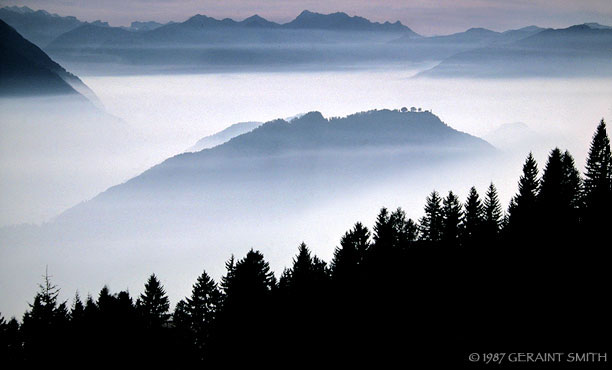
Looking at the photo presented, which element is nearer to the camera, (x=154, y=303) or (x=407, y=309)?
(x=407, y=309)

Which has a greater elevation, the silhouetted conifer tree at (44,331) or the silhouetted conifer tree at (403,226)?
the silhouetted conifer tree at (403,226)

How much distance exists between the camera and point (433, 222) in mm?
71812

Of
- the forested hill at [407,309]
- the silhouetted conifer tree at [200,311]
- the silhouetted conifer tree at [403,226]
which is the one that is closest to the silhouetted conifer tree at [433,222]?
the silhouetted conifer tree at [403,226]

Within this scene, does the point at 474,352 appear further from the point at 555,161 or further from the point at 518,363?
the point at 555,161

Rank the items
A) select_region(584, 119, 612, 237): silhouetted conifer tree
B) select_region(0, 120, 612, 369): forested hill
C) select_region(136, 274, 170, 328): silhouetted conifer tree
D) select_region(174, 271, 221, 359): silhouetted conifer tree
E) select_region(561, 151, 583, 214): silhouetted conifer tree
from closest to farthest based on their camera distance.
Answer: select_region(0, 120, 612, 369): forested hill, select_region(584, 119, 612, 237): silhouetted conifer tree, select_region(174, 271, 221, 359): silhouetted conifer tree, select_region(136, 274, 170, 328): silhouetted conifer tree, select_region(561, 151, 583, 214): silhouetted conifer tree

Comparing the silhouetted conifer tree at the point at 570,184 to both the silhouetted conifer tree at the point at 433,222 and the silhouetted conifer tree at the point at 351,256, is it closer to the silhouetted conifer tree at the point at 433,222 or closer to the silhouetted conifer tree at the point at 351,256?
the silhouetted conifer tree at the point at 433,222

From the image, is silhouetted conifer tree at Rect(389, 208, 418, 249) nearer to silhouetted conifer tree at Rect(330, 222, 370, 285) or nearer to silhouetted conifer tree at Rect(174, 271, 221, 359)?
silhouetted conifer tree at Rect(330, 222, 370, 285)

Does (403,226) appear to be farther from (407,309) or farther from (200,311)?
(407,309)

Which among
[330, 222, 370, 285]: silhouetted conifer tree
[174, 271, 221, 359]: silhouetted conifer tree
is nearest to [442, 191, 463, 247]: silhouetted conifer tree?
[330, 222, 370, 285]: silhouetted conifer tree

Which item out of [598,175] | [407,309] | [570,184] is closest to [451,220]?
[570,184]

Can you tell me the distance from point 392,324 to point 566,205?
29060mm

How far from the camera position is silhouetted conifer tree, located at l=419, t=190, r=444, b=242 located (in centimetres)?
7056

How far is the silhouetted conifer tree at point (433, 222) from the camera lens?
232 ft

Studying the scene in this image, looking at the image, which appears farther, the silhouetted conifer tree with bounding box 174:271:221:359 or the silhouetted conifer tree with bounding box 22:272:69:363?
the silhouetted conifer tree with bounding box 174:271:221:359
